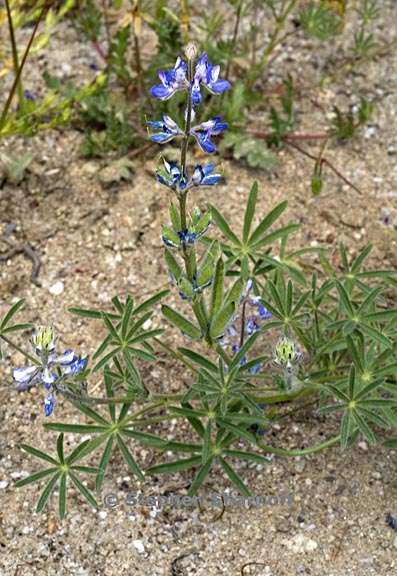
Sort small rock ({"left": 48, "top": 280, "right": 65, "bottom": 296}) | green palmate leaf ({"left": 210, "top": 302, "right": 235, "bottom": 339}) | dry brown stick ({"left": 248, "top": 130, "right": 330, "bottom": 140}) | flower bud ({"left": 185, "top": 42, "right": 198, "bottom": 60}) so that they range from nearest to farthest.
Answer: flower bud ({"left": 185, "top": 42, "right": 198, "bottom": 60}) → green palmate leaf ({"left": 210, "top": 302, "right": 235, "bottom": 339}) → small rock ({"left": 48, "top": 280, "right": 65, "bottom": 296}) → dry brown stick ({"left": 248, "top": 130, "right": 330, "bottom": 140})

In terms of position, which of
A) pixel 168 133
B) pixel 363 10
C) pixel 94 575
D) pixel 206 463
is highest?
pixel 168 133

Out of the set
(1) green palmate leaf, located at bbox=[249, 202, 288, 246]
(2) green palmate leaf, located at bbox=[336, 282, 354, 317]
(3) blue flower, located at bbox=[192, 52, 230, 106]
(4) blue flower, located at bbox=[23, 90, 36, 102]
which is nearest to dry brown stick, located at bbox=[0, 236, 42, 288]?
(4) blue flower, located at bbox=[23, 90, 36, 102]

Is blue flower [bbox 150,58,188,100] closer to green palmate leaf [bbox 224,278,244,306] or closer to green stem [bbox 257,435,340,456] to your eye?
green palmate leaf [bbox 224,278,244,306]

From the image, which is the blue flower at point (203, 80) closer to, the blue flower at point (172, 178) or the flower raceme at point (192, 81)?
the flower raceme at point (192, 81)

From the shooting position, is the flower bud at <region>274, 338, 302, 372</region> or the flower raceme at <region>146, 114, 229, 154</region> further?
the flower bud at <region>274, 338, 302, 372</region>

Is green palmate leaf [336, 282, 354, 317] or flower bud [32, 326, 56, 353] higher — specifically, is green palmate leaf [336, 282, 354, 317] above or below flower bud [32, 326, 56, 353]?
below

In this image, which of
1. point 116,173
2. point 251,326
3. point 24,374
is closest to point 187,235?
point 24,374

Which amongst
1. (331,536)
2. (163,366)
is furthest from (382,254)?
(331,536)

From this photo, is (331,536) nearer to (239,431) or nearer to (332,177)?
(239,431)

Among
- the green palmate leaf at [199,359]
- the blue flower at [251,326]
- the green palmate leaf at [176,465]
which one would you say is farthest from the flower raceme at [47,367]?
the blue flower at [251,326]
